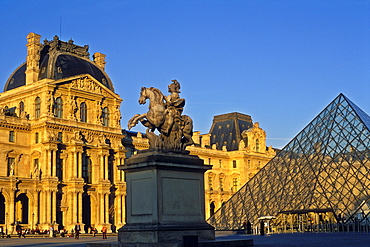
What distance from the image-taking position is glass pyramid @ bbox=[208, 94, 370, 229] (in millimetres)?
38812

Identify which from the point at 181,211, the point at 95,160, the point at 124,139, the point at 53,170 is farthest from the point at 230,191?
the point at 181,211

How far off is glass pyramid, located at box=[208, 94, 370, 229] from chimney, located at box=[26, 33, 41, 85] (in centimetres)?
2594

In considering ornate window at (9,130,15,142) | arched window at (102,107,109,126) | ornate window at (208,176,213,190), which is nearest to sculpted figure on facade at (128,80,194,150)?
ornate window at (9,130,15,142)

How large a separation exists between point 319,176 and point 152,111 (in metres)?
25.0

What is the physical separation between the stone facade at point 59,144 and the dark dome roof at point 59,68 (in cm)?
10

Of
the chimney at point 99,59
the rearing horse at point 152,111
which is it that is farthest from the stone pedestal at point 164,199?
the chimney at point 99,59

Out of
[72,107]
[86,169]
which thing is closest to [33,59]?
[72,107]

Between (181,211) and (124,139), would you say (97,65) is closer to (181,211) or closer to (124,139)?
(124,139)

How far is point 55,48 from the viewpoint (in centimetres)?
6153

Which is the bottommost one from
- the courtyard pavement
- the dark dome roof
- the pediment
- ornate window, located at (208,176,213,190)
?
the courtyard pavement

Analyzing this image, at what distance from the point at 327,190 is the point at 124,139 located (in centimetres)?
3375

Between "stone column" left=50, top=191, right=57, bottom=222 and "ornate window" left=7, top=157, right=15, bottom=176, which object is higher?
"ornate window" left=7, top=157, right=15, bottom=176

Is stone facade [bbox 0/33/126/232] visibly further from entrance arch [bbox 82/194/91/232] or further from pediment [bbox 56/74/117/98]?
entrance arch [bbox 82/194/91/232]

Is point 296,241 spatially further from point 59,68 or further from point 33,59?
point 33,59
